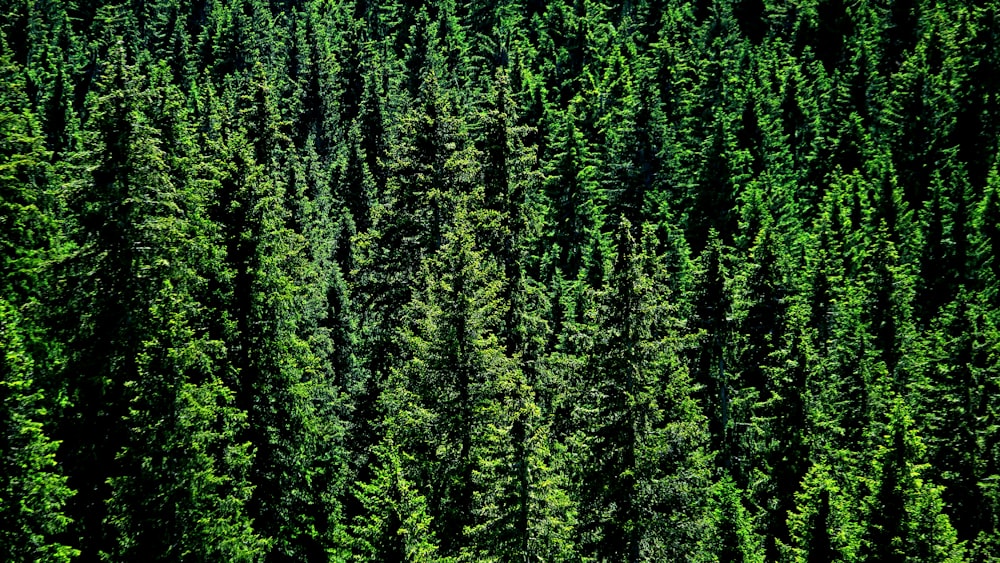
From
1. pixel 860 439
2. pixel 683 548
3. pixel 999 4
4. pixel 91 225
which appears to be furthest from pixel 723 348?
pixel 999 4

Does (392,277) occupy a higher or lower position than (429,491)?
higher

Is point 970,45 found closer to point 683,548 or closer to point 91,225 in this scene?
point 683,548

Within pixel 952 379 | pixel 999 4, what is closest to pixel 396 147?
pixel 952 379

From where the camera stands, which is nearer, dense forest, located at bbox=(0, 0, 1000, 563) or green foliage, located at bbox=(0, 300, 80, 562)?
green foliage, located at bbox=(0, 300, 80, 562)

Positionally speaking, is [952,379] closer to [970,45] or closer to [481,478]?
[481,478]

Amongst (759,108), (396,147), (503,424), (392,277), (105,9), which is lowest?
(503,424)

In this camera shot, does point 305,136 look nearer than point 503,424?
No

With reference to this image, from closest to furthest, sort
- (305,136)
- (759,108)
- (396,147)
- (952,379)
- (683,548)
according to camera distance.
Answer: (683,548) → (396,147) → (952,379) → (759,108) → (305,136)

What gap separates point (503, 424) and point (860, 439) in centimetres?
2021

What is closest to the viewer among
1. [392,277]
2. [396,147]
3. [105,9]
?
[392,277]

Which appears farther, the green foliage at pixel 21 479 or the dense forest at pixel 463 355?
the dense forest at pixel 463 355

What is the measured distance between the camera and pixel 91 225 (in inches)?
749

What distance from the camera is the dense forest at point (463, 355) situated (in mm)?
18875

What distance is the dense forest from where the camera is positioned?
18.9 m
